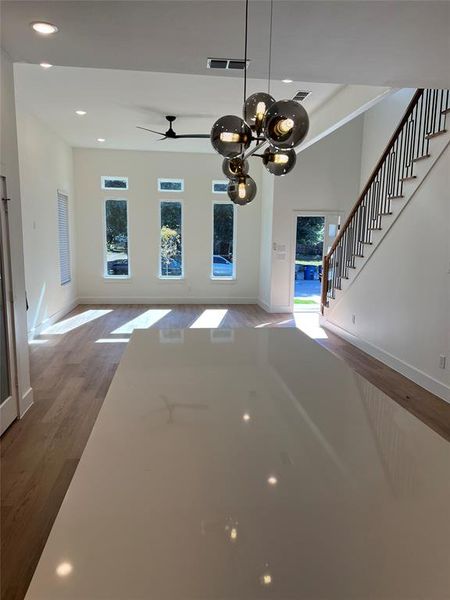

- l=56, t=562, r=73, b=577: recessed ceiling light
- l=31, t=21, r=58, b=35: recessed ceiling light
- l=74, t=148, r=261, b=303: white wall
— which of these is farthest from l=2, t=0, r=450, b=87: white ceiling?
l=74, t=148, r=261, b=303: white wall

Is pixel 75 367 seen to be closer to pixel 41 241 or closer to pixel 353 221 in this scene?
pixel 41 241

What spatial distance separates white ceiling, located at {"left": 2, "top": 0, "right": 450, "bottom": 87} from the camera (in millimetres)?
2475

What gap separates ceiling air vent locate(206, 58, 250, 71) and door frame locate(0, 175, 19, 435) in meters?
1.89

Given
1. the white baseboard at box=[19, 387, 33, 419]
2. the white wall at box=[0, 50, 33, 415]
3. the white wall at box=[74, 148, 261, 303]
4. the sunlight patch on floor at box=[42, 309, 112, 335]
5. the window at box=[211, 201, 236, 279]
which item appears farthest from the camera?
the window at box=[211, 201, 236, 279]

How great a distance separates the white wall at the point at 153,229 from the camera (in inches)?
349

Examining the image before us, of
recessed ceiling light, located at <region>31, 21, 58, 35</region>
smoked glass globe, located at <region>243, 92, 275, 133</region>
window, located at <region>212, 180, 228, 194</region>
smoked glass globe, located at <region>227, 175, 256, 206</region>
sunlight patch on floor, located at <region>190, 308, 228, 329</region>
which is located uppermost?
recessed ceiling light, located at <region>31, 21, 58, 35</region>

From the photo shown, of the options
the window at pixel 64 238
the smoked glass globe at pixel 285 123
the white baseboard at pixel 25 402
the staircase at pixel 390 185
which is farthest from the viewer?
the window at pixel 64 238

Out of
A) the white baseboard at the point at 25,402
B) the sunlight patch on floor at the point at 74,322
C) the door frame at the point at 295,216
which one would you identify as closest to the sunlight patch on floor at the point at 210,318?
the door frame at the point at 295,216

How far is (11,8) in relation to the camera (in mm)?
2516

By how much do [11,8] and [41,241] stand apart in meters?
4.42

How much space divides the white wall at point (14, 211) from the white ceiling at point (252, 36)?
0.27m

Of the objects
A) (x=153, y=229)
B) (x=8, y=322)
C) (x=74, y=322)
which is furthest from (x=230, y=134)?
(x=153, y=229)

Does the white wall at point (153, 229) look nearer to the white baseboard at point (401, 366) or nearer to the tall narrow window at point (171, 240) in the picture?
A: the tall narrow window at point (171, 240)

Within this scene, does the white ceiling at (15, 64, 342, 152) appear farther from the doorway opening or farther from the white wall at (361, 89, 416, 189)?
the doorway opening
